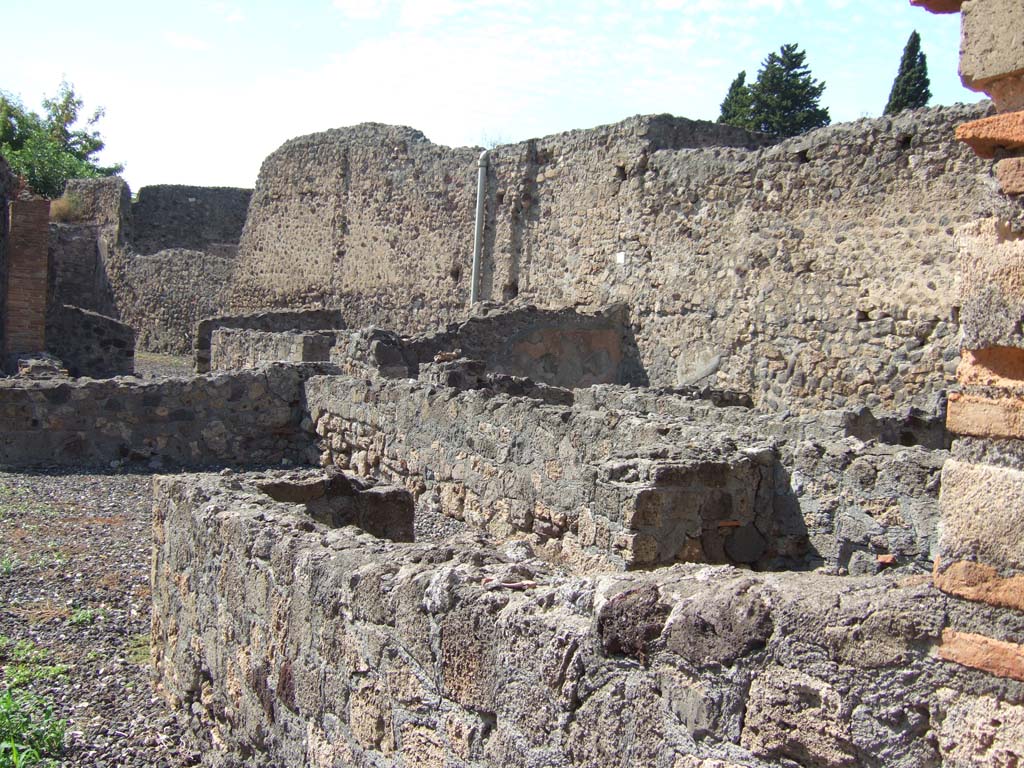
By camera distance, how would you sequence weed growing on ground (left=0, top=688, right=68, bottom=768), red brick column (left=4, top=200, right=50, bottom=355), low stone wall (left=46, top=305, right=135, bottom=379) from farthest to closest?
low stone wall (left=46, top=305, right=135, bottom=379) < red brick column (left=4, top=200, right=50, bottom=355) < weed growing on ground (left=0, top=688, right=68, bottom=768)

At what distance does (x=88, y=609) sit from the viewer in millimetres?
5848

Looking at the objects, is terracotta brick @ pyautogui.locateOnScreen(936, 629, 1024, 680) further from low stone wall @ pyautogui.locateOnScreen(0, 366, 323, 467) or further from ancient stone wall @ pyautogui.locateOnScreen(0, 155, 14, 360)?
ancient stone wall @ pyautogui.locateOnScreen(0, 155, 14, 360)

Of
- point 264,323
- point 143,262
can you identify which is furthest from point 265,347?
point 143,262

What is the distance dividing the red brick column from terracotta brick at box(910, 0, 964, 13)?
1701 centimetres

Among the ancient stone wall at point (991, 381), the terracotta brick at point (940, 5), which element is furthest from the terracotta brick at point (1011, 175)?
the terracotta brick at point (940, 5)

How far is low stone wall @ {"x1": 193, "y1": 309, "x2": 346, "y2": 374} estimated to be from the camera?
19453mm

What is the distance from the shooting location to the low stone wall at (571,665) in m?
1.83

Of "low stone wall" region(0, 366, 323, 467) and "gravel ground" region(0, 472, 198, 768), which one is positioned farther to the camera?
"low stone wall" region(0, 366, 323, 467)

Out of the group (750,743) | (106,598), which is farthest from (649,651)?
(106,598)

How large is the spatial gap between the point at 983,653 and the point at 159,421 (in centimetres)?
970

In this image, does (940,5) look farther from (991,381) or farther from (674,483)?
(674,483)

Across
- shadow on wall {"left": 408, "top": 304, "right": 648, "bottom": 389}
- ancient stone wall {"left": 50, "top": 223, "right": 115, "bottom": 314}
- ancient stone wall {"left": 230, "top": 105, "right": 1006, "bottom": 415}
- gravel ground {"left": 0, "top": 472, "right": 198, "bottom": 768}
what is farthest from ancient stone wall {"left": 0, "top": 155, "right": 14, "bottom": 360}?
ancient stone wall {"left": 50, "top": 223, "right": 115, "bottom": 314}

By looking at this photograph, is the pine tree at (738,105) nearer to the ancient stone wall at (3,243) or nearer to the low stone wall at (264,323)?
the low stone wall at (264,323)

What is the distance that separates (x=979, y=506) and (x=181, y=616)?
3.60 m
